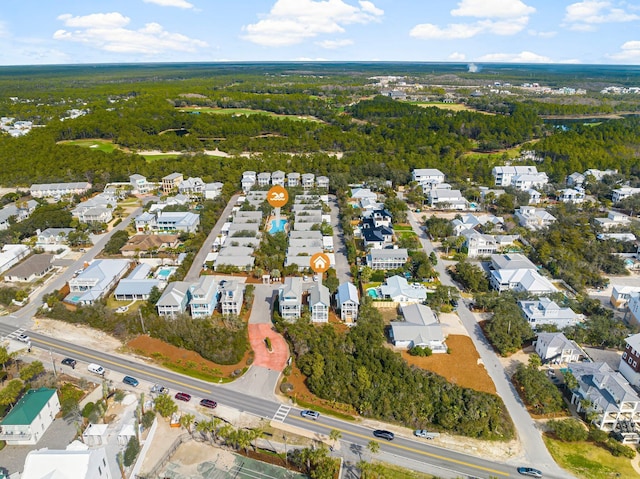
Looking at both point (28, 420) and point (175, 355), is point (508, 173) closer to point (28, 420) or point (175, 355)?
point (175, 355)

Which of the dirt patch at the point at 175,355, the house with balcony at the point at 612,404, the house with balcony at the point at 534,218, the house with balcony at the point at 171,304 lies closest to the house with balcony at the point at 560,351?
the house with balcony at the point at 612,404

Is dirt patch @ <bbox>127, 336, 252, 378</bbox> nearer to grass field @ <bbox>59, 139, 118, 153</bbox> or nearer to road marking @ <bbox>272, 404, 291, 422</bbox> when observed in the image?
road marking @ <bbox>272, 404, 291, 422</bbox>

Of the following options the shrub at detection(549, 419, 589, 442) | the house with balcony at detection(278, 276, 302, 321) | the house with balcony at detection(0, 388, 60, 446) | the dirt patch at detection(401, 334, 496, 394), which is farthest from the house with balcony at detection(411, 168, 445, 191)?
the house with balcony at detection(0, 388, 60, 446)

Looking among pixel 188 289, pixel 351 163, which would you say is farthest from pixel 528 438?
pixel 351 163

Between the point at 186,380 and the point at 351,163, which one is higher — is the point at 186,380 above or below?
below

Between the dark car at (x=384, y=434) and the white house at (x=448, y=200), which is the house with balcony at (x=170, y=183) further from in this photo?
the dark car at (x=384, y=434)

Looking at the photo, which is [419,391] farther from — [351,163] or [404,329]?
[351,163]

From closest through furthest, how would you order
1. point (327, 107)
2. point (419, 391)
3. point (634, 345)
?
point (419, 391) → point (634, 345) → point (327, 107)
